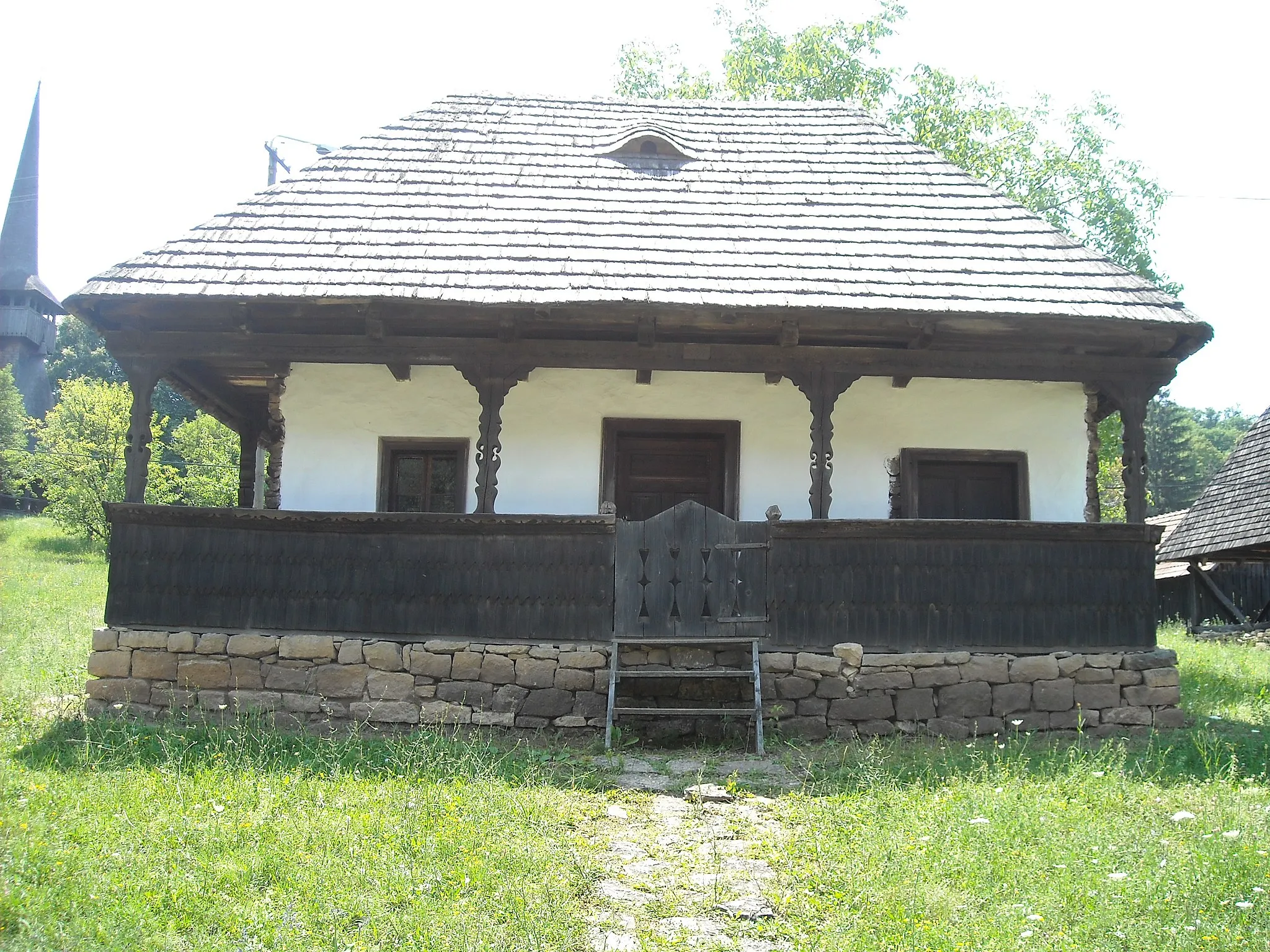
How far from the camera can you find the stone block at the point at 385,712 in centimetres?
748

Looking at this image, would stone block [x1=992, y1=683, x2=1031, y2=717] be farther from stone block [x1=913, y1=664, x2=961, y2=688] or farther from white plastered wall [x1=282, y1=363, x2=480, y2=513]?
white plastered wall [x1=282, y1=363, x2=480, y2=513]

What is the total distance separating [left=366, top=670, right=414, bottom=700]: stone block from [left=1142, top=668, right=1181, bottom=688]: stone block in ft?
18.8

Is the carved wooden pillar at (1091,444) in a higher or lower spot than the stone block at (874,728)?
higher

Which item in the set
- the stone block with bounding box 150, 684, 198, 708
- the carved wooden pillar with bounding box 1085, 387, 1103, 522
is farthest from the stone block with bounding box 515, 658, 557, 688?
the carved wooden pillar with bounding box 1085, 387, 1103, 522

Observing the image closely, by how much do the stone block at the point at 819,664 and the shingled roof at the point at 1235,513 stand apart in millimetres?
12295

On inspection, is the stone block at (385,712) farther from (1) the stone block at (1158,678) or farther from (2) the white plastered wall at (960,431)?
(1) the stone block at (1158,678)

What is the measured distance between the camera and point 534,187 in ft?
30.9

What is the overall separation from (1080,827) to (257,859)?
3940 mm

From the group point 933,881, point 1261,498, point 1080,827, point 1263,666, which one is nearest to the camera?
point 933,881

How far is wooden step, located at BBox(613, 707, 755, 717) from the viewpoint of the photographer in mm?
6959

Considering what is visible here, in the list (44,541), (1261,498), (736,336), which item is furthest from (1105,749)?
(44,541)

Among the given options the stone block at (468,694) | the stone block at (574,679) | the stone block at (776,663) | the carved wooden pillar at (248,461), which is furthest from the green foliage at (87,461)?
the stone block at (776,663)

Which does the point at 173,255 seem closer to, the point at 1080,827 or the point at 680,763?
the point at 680,763

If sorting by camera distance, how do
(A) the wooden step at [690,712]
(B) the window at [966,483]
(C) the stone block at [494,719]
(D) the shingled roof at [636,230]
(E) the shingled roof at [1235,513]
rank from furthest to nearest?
(E) the shingled roof at [1235,513] → (B) the window at [966,483] → (D) the shingled roof at [636,230] → (C) the stone block at [494,719] → (A) the wooden step at [690,712]
